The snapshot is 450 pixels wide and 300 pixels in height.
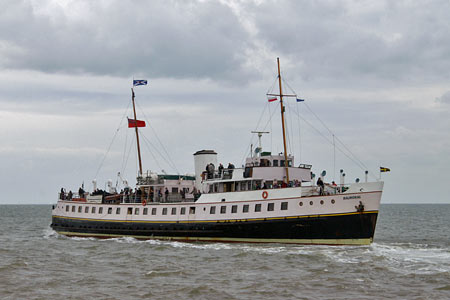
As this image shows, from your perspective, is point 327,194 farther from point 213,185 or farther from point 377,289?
point 377,289

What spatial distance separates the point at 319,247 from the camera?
122 ft

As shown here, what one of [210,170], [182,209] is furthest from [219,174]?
[182,209]

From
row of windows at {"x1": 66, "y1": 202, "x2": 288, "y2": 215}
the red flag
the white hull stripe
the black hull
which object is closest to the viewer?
the black hull

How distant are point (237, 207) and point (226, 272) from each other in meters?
12.7

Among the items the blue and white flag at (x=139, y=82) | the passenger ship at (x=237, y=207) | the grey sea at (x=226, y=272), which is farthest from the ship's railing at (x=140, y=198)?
the blue and white flag at (x=139, y=82)

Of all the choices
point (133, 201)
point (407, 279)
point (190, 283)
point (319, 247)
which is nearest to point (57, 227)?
point (133, 201)

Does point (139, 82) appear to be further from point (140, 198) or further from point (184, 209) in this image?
point (184, 209)

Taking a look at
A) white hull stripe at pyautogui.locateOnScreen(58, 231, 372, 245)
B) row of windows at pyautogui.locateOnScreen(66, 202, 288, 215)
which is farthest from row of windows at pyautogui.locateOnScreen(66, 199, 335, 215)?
white hull stripe at pyautogui.locateOnScreen(58, 231, 372, 245)

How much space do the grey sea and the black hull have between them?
834 mm

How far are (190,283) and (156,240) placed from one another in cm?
1984

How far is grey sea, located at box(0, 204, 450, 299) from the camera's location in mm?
23698

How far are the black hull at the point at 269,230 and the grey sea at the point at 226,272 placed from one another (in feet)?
2.74

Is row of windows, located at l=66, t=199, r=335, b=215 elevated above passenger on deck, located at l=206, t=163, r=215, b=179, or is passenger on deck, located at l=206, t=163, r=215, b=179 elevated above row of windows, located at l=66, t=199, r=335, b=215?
passenger on deck, located at l=206, t=163, r=215, b=179

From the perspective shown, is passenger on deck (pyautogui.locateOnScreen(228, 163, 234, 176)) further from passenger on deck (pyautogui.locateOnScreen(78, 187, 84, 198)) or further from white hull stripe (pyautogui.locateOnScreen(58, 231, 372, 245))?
passenger on deck (pyautogui.locateOnScreen(78, 187, 84, 198))
